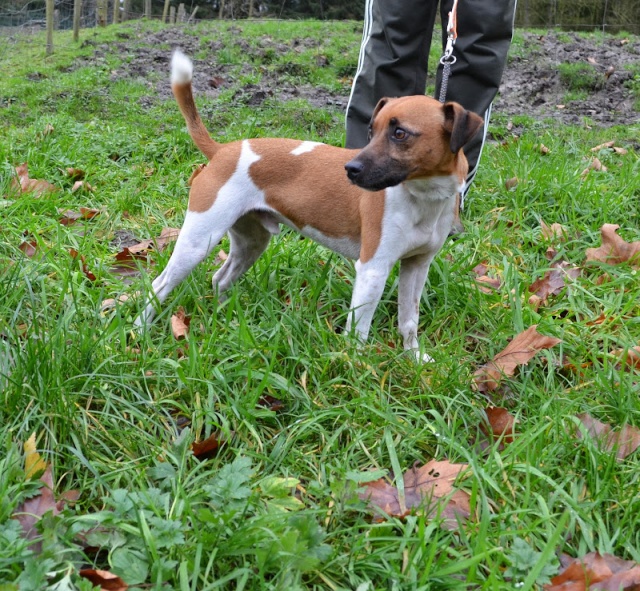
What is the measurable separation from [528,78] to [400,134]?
20.1 ft

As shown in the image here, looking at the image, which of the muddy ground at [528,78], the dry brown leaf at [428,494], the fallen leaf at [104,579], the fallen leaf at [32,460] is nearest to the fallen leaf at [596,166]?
the muddy ground at [528,78]

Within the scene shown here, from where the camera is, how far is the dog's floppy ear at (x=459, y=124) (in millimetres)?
2844

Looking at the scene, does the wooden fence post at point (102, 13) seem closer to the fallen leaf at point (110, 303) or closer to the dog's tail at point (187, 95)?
the dog's tail at point (187, 95)

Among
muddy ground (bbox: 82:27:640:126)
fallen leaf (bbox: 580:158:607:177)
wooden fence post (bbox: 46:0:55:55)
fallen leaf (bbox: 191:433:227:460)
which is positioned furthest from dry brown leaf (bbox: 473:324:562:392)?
wooden fence post (bbox: 46:0:55:55)

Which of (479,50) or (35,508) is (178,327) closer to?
(35,508)

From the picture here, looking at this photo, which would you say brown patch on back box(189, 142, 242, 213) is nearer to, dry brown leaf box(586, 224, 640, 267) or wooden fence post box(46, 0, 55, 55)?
dry brown leaf box(586, 224, 640, 267)

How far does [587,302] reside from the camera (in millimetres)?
3613

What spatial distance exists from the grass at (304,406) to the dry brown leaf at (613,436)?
0.06m

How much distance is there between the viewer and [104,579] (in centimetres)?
Answer: 191

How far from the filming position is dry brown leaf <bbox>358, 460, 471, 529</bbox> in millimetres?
2230

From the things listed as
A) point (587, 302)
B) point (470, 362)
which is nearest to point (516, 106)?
point (587, 302)

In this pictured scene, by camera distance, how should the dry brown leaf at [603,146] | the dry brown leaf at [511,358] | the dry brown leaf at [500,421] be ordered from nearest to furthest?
the dry brown leaf at [500,421]
the dry brown leaf at [511,358]
the dry brown leaf at [603,146]

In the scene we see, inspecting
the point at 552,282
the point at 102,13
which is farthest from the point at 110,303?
the point at 102,13

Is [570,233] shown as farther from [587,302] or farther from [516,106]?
[516,106]
